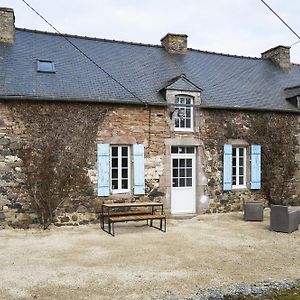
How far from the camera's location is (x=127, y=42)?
43.2ft

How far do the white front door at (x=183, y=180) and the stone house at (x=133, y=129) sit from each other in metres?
0.03

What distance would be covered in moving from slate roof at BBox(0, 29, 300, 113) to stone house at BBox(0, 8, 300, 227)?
5 centimetres

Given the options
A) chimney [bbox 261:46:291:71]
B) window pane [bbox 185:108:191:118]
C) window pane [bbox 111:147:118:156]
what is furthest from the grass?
chimney [bbox 261:46:291:71]

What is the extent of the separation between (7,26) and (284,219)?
387 inches

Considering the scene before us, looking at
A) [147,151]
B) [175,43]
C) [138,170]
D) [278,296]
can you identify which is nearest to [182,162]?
[147,151]

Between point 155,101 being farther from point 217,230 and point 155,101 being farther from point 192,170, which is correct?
point 217,230

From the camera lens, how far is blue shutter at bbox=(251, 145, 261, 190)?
454 inches

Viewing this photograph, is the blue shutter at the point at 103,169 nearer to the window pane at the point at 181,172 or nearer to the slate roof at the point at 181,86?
the window pane at the point at 181,172

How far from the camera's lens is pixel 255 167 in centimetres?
1156

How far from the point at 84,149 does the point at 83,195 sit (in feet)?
4.16

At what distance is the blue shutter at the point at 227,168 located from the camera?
436 inches

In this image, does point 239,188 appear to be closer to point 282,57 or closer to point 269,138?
point 269,138

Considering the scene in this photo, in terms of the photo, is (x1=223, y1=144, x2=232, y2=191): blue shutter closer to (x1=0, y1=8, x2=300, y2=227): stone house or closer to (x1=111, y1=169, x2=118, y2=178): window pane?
(x1=0, y1=8, x2=300, y2=227): stone house

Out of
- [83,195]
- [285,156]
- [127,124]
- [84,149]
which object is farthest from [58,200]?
[285,156]
